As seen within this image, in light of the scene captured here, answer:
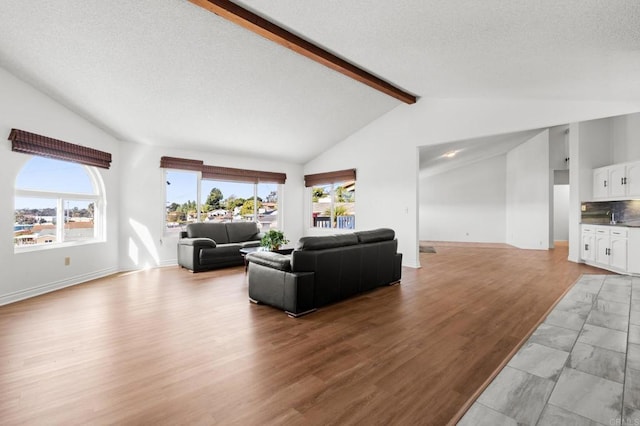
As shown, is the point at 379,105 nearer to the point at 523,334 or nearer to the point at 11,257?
the point at 523,334

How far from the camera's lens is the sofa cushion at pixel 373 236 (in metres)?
3.90

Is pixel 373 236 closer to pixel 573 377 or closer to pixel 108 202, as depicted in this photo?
pixel 573 377

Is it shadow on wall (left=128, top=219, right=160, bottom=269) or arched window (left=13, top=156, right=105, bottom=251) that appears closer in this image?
arched window (left=13, top=156, right=105, bottom=251)

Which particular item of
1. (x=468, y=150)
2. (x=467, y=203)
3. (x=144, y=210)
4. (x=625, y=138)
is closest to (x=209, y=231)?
(x=144, y=210)

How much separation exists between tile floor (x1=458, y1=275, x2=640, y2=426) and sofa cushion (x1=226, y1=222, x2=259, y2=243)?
545cm

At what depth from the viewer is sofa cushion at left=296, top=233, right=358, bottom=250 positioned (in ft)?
10.4

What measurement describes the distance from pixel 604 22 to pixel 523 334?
2.58 m

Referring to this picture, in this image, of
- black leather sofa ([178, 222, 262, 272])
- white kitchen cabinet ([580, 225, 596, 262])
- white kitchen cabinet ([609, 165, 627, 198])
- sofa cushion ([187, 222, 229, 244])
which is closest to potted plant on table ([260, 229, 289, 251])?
black leather sofa ([178, 222, 262, 272])

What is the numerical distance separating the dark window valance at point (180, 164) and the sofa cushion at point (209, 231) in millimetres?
1265

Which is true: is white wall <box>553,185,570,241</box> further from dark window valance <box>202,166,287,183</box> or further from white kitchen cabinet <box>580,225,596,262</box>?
dark window valance <box>202,166,287,183</box>

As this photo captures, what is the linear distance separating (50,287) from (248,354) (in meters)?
3.71

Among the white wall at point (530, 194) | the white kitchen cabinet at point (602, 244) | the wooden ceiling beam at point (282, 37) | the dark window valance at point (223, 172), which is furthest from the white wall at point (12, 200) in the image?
the white wall at point (530, 194)

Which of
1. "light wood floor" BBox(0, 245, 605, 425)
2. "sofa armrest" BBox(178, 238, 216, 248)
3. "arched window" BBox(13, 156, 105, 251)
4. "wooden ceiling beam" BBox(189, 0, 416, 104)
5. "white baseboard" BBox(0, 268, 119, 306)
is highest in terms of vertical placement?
"wooden ceiling beam" BBox(189, 0, 416, 104)

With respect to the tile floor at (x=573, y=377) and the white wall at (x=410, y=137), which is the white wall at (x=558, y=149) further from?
the tile floor at (x=573, y=377)
